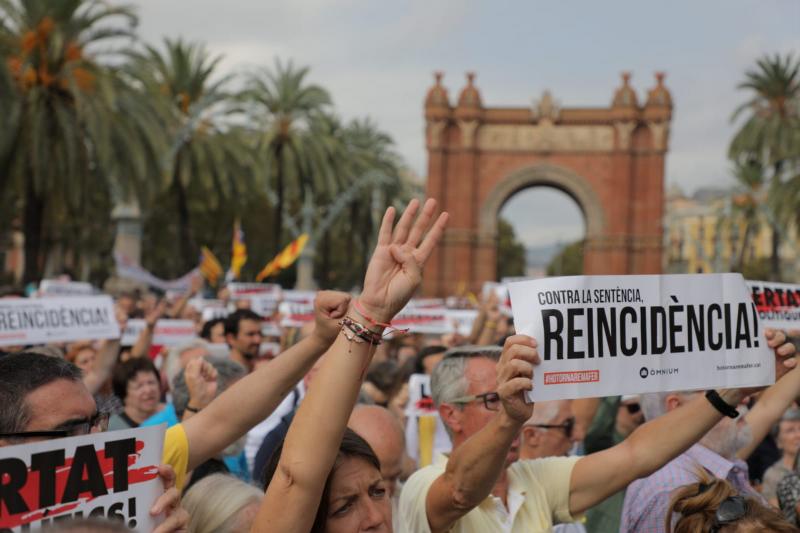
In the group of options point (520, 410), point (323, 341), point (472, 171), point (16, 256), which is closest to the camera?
point (520, 410)

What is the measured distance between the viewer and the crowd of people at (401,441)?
98.2 inches

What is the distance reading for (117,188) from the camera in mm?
20969

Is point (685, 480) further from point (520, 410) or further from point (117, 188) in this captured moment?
point (117, 188)

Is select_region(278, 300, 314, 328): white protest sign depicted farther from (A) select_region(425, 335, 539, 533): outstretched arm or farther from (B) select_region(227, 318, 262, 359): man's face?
(A) select_region(425, 335, 539, 533): outstretched arm

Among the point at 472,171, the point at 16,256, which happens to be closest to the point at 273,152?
the point at 472,171

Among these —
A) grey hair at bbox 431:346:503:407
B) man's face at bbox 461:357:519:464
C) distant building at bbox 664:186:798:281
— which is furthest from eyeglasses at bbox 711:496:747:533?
distant building at bbox 664:186:798:281

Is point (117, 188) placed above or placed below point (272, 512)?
above

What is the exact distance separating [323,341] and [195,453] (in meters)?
0.71

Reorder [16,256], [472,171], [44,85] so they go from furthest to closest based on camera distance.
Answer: [16,256] < [472,171] < [44,85]

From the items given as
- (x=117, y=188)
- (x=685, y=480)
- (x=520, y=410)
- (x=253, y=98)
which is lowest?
(x=685, y=480)

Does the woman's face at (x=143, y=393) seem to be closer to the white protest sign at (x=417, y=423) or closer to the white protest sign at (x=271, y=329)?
the white protest sign at (x=417, y=423)

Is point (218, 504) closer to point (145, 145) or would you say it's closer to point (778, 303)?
point (778, 303)

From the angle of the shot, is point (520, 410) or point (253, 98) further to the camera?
point (253, 98)

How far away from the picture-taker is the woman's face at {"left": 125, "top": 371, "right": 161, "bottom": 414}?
6297 millimetres
